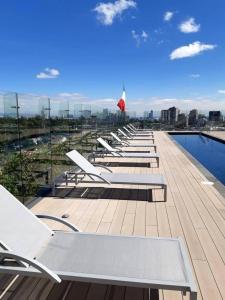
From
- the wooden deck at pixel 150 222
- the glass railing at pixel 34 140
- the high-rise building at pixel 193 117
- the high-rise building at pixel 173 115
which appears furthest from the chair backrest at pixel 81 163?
the high-rise building at pixel 193 117

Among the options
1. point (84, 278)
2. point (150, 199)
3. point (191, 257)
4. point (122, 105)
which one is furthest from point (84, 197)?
point (122, 105)

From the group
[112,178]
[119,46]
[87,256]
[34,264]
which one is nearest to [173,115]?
[119,46]

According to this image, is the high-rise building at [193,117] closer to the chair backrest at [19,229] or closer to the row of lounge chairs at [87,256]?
the row of lounge chairs at [87,256]

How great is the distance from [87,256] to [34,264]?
0.43 m

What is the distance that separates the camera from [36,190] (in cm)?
522

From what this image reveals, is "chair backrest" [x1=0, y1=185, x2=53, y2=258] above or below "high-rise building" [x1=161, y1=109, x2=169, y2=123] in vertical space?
below

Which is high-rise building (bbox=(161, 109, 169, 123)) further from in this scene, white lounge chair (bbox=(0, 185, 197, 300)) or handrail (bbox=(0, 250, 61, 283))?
handrail (bbox=(0, 250, 61, 283))

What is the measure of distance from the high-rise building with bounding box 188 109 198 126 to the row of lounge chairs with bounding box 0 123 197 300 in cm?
2250

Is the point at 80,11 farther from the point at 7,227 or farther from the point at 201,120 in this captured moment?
the point at 201,120

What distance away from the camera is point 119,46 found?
22984 millimetres

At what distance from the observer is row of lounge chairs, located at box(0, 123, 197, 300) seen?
6.89 feet

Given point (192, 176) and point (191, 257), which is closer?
point (191, 257)

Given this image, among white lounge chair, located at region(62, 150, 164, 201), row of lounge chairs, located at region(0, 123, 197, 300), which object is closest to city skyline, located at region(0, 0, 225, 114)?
white lounge chair, located at region(62, 150, 164, 201)

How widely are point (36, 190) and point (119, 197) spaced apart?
4.46ft
